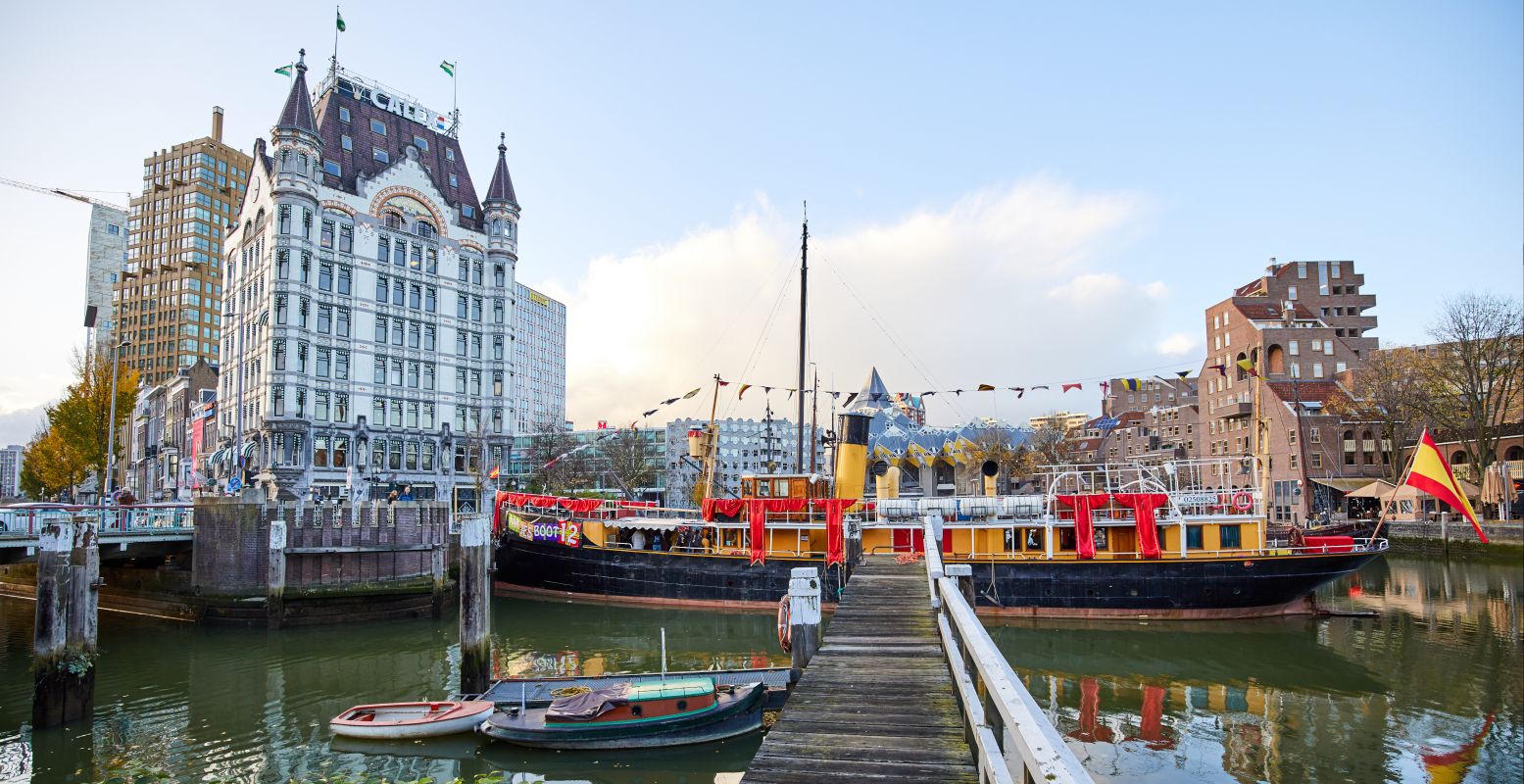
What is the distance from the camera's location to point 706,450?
35.1 m

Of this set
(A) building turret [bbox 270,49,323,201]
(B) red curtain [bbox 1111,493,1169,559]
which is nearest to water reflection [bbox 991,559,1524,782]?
(B) red curtain [bbox 1111,493,1169,559]

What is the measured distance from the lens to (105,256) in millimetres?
118812

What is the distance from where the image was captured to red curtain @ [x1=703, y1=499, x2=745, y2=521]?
102 feet

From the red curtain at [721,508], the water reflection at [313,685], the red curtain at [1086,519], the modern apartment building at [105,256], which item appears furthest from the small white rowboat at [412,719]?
the modern apartment building at [105,256]

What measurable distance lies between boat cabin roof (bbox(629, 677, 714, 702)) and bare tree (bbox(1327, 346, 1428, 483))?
2200 inches

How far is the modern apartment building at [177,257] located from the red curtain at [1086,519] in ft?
381

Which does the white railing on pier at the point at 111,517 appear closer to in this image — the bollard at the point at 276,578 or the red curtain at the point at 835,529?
the bollard at the point at 276,578

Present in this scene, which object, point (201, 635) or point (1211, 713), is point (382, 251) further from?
point (1211, 713)

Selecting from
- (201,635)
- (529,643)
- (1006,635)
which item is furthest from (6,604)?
(1006,635)

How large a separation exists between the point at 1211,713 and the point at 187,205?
439 ft

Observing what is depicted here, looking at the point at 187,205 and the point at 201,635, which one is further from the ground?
the point at 187,205

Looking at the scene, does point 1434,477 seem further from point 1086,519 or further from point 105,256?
point 105,256

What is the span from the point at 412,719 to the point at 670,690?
5.16m

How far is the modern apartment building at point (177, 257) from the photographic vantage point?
109688 mm
